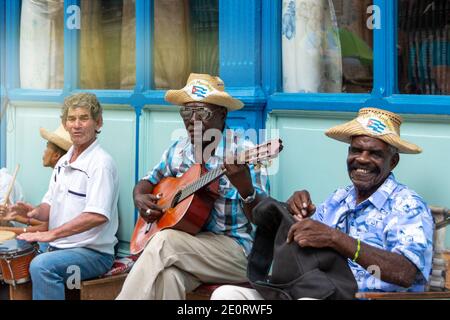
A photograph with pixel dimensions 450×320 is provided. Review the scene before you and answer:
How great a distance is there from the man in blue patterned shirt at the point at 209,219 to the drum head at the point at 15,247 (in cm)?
76

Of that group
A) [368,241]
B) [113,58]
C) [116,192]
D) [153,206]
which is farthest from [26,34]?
[368,241]

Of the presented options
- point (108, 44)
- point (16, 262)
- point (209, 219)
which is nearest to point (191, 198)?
point (209, 219)

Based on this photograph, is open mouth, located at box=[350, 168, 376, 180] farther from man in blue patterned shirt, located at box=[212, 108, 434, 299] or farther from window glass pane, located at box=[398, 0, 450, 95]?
window glass pane, located at box=[398, 0, 450, 95]

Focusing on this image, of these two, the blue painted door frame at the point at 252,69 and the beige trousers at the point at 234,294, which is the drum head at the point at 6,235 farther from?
the beige trousers at the point at 234,294

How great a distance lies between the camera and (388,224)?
3.78m

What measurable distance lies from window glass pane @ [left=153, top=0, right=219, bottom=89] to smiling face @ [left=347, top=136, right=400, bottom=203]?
7.55ft

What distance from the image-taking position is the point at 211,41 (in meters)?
5.95

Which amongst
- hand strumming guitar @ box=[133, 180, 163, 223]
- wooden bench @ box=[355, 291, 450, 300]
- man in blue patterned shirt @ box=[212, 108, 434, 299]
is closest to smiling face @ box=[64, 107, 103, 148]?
hand strumming guitar @ box=[133, 180, 163, 223]

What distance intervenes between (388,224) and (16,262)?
7.81ft

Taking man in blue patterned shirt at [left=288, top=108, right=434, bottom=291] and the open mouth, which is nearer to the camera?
man in blue patterned shirt at [left=288, top=108, right=434, bottom=291]

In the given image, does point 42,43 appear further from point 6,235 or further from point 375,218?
point 375,218

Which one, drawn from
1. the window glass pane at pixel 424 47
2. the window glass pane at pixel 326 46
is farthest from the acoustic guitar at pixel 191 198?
the window glass pane at pixel 424 47

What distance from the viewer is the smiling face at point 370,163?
392 cm

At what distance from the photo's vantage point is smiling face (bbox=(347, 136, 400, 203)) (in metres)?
3.92
